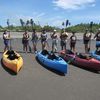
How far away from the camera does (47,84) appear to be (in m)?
14.9

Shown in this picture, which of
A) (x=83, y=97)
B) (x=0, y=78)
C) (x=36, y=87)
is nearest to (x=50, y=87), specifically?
(x=36, y=87)

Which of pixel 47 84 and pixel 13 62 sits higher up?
pixel 13 62

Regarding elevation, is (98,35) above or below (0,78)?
above

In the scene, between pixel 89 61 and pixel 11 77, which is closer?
pixel 11 77

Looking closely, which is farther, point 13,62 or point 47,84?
point 13,62

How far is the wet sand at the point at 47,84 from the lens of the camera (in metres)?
13.1

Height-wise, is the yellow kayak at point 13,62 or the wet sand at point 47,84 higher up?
the yellow kayak at point 13,62

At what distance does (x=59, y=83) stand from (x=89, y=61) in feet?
13.7

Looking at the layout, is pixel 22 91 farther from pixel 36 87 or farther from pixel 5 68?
pixel 5 68

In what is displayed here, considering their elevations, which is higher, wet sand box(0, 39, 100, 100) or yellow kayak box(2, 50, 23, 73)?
yellow kayak box(2, 50, 23, 73)

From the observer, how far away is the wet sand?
13.1m

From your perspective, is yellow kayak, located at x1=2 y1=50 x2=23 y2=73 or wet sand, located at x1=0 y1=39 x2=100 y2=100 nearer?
wet sand, located at x1=0 y1=39 x2=100 y2=100

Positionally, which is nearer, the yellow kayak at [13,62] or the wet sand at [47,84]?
the wet sand at [47,84]

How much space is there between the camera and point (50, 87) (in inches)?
568
